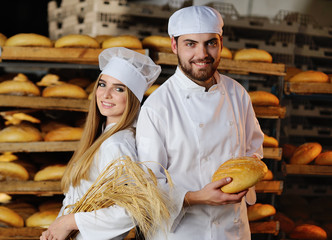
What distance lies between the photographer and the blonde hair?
1.87 metres

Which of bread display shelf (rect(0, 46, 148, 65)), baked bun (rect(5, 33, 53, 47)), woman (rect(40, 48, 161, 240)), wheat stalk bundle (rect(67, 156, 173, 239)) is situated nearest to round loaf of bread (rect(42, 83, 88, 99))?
bread display shelf (rect(0, 46, 148, 65))

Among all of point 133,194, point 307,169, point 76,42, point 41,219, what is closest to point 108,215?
point 133,194

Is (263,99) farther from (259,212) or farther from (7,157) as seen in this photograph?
(7,157)

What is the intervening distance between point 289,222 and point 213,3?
2.16 metres

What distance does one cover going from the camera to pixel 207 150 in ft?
Answer: 5.77

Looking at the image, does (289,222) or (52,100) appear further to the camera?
(289,222)

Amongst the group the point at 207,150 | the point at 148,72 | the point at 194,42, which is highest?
the point at 194,42

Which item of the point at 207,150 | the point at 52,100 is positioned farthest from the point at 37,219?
the point at 207,150

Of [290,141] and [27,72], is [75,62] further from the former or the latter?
[290,141]

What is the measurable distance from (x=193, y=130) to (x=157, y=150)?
0.62ft

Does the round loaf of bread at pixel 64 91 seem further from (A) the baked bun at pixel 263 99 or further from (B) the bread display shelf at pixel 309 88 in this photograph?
(B) the bread display shelf at pixel 309 88

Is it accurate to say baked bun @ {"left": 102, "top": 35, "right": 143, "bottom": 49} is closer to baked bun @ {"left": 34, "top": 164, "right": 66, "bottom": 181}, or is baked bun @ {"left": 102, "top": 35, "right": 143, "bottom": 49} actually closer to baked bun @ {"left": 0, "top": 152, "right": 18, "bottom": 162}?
baked bun @ {"left": 34, "top": 164, "right": 66, "bottom": 181}

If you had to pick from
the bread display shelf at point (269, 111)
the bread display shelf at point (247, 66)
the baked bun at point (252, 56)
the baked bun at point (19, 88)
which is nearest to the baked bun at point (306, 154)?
the bread display shelf at point (269, 111)

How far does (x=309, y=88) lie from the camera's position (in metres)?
3.13
